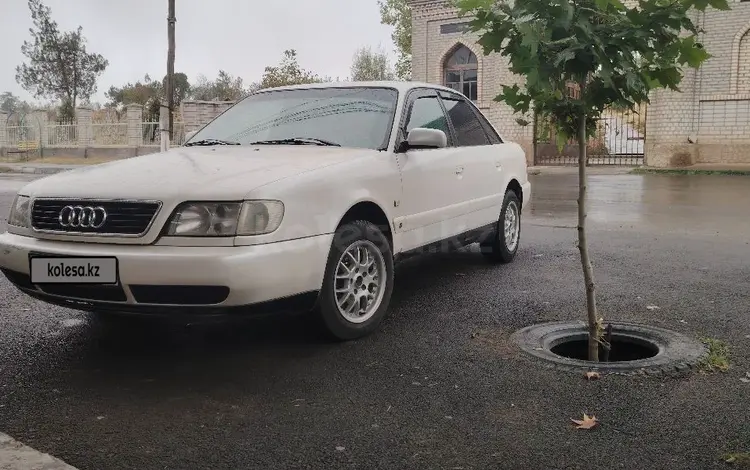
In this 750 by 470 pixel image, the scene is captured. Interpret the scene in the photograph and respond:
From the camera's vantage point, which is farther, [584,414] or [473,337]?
[473,337]

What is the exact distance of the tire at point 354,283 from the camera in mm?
4289

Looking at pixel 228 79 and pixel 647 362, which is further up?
pixel 228 79

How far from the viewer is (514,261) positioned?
292 inches

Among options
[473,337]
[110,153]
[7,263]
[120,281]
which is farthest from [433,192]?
[110,153]

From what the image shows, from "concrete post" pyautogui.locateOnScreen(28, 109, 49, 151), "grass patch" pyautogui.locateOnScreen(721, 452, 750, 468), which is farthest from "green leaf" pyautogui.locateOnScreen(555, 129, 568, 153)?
"concrete post" pyautogui.locateOnScreen(28, 109, 49, 151)

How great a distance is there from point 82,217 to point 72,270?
0.95ft

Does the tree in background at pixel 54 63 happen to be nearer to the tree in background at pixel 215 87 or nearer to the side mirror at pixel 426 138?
the tree in background at pixel 215 87

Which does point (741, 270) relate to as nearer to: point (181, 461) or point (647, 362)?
point (647, 362)

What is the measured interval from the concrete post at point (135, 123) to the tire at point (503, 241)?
32.5 m

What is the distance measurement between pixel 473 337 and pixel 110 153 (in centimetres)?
3595

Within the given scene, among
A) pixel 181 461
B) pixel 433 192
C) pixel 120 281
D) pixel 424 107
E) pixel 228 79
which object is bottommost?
pixel 181 461

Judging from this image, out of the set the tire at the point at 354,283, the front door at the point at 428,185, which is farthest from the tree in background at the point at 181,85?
the tire at the point at 354,283

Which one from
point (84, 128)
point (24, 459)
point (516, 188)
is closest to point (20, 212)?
point (24, 459)

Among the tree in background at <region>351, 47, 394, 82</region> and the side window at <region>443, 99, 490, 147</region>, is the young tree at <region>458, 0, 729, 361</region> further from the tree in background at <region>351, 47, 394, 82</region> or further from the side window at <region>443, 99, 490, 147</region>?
the tree in background at <region>351, 47, 394, 82</region>
